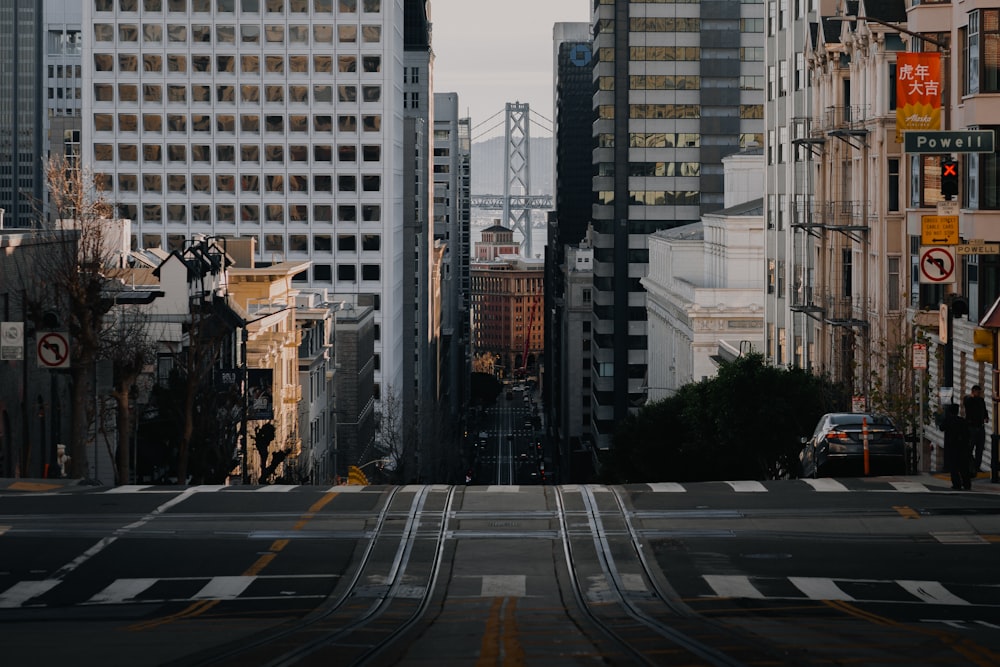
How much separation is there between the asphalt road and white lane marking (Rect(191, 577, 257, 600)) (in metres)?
0.07

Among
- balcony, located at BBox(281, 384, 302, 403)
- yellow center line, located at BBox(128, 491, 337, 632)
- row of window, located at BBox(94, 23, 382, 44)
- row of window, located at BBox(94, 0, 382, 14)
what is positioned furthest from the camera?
row of window, located at BBox(94, 23, 382, 44)

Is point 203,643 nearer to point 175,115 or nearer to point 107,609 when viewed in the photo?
point 107,609

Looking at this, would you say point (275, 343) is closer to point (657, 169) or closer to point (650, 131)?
point (650, 131)

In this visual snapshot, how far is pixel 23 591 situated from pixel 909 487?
1847 centimetres

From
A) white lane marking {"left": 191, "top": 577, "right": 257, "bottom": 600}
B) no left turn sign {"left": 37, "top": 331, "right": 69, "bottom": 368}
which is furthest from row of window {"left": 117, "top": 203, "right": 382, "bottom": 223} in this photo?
white lane marking {"left": 191, "top": 577, "right": 257, "bottom": 600}

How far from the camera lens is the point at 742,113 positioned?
Result: 156 meters

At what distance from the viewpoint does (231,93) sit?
143 metres

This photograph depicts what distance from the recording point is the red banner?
42.8 meters

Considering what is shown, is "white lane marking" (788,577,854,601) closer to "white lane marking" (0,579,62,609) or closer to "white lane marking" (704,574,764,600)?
"white lane marking" (704,574,764,600)

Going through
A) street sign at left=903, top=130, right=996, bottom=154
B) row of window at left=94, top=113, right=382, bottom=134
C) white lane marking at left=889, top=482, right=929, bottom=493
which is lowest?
white lane marking at left=889, top=482, right=929, bottom=493

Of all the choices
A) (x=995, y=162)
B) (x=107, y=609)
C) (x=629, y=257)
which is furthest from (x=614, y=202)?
(x=107, y=609)

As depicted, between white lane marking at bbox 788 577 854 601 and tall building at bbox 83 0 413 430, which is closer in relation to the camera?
white lane marking at bbox 788 577 854 601

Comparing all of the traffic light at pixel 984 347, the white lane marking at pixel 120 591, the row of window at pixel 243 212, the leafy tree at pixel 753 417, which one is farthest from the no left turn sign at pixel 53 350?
the row of window at pixel 243 212

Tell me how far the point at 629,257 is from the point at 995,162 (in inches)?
4498
